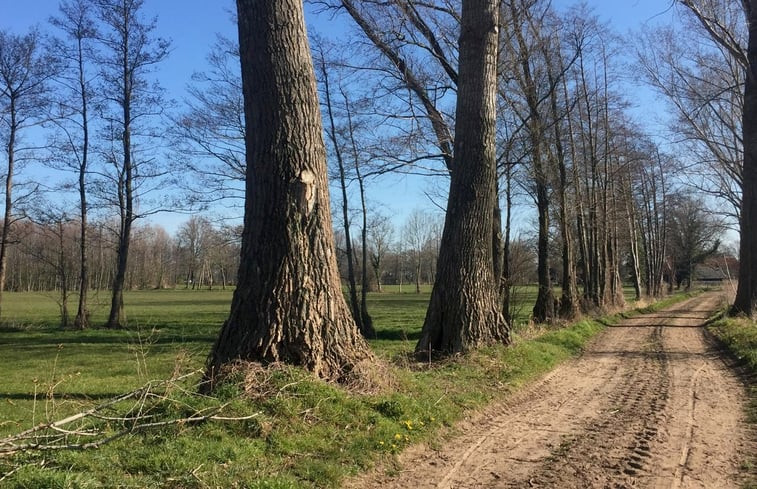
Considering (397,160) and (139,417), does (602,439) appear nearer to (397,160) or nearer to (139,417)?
(139,417)

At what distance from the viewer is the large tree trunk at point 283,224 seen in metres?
5.75

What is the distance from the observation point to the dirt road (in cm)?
441

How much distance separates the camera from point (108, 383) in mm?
11430

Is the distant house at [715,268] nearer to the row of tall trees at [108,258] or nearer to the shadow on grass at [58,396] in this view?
the row of tall trees at [108,258]

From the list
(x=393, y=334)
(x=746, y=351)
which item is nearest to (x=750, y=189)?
(x=746, y=351)

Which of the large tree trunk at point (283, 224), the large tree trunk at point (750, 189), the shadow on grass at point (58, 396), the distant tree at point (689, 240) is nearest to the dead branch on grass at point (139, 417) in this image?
the large tree trunk at point (283, 224)

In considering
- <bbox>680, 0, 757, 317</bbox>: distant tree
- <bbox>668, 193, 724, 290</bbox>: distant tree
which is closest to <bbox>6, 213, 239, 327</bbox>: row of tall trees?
<bbox>680, 0, 757, 317</bbox>: distant tree

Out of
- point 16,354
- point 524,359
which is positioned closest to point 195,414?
point 524,359

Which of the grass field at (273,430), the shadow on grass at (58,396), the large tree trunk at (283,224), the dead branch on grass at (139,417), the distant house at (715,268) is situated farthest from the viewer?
the distant house at (715,268)

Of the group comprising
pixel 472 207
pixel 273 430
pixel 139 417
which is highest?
pixel 472 207

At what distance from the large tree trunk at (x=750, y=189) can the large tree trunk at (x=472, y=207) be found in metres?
11.2

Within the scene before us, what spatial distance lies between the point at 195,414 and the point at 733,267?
85.7 m

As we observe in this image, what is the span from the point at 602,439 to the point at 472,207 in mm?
5043

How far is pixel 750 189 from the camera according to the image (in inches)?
681
